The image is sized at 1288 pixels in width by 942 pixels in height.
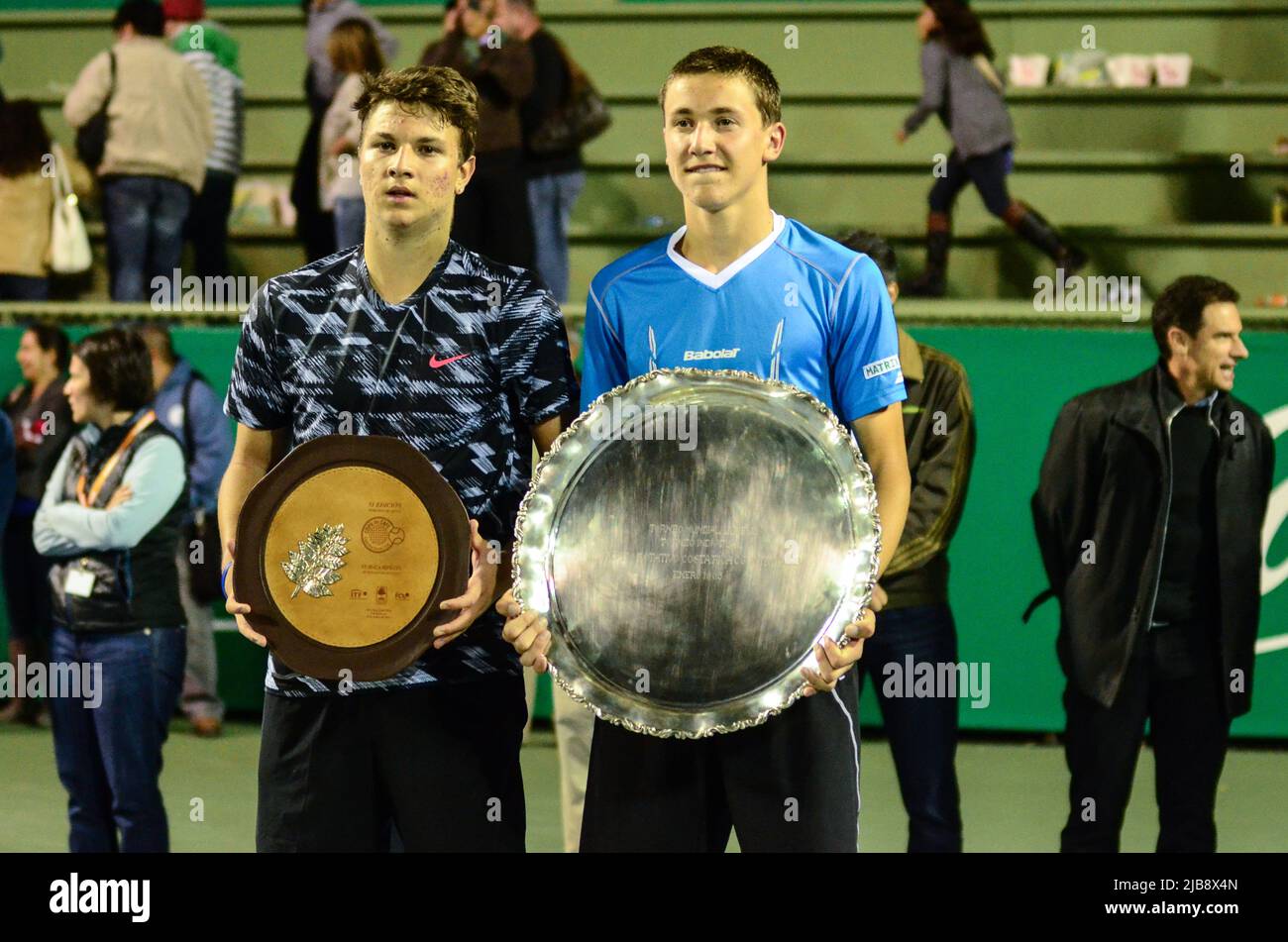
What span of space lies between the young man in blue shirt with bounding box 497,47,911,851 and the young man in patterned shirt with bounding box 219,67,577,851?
0.16 metres

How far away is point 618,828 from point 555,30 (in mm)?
9594

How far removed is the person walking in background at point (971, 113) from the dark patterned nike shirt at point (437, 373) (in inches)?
266

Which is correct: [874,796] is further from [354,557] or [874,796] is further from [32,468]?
[354,557]

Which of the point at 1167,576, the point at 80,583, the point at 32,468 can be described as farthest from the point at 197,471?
the point at 1167,576

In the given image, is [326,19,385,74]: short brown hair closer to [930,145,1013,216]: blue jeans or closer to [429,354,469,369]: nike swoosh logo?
[930,145,1013,216]: blue jeans

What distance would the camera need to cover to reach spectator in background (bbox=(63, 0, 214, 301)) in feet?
29.6

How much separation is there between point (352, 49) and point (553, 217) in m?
1.35

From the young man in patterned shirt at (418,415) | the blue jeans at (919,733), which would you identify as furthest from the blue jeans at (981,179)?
the young man in patterned shirt at (418,415)

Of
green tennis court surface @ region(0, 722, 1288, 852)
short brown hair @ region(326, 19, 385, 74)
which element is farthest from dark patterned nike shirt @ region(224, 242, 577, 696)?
short brown hair @ region(326, 19, 385, 74)

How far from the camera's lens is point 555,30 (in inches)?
466

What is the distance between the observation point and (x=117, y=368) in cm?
521

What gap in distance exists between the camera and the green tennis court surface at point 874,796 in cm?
605

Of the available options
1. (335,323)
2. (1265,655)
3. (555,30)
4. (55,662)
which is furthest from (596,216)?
(335,323)

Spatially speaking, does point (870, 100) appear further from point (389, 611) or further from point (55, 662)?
point (389, 611)
